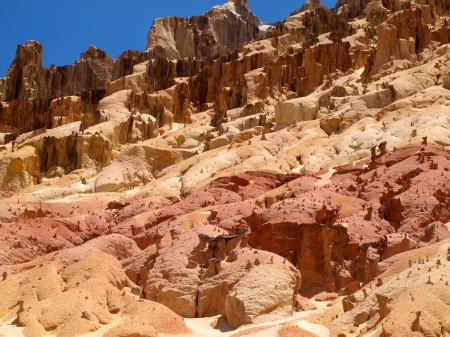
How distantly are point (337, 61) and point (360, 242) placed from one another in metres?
45.6

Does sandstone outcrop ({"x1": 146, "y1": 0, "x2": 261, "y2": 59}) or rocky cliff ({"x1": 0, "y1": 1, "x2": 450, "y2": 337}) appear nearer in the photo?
rocky cliff ({"x1": 0, "y1": 1, "x2": 450, "y2": 337})

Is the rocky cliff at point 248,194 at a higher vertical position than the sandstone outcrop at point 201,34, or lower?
lower

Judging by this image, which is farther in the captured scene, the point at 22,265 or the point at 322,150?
the point at 322,150

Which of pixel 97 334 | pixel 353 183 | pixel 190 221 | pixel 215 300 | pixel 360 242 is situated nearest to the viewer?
pixel 97 334

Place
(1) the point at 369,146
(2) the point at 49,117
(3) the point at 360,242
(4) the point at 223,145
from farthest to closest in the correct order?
(2) the point at 49,117 < (4) the point at 223,145 < (1) the point at 369,146 < (3) the point at 360,242

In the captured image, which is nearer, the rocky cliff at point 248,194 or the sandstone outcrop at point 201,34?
the rocky cliff at point 248,194

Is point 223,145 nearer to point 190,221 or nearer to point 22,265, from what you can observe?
point 190,221

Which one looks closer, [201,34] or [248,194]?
[248,194]

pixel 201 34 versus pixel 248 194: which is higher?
pixel 201 34

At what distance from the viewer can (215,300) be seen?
2145 cm

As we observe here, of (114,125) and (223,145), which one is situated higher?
(114,125)

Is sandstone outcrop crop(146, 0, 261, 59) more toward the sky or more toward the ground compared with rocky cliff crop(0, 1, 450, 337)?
more toward the sky

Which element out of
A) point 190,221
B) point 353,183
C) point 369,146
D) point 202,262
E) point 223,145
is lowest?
point 202,262

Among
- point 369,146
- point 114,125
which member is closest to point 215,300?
point 369,146
